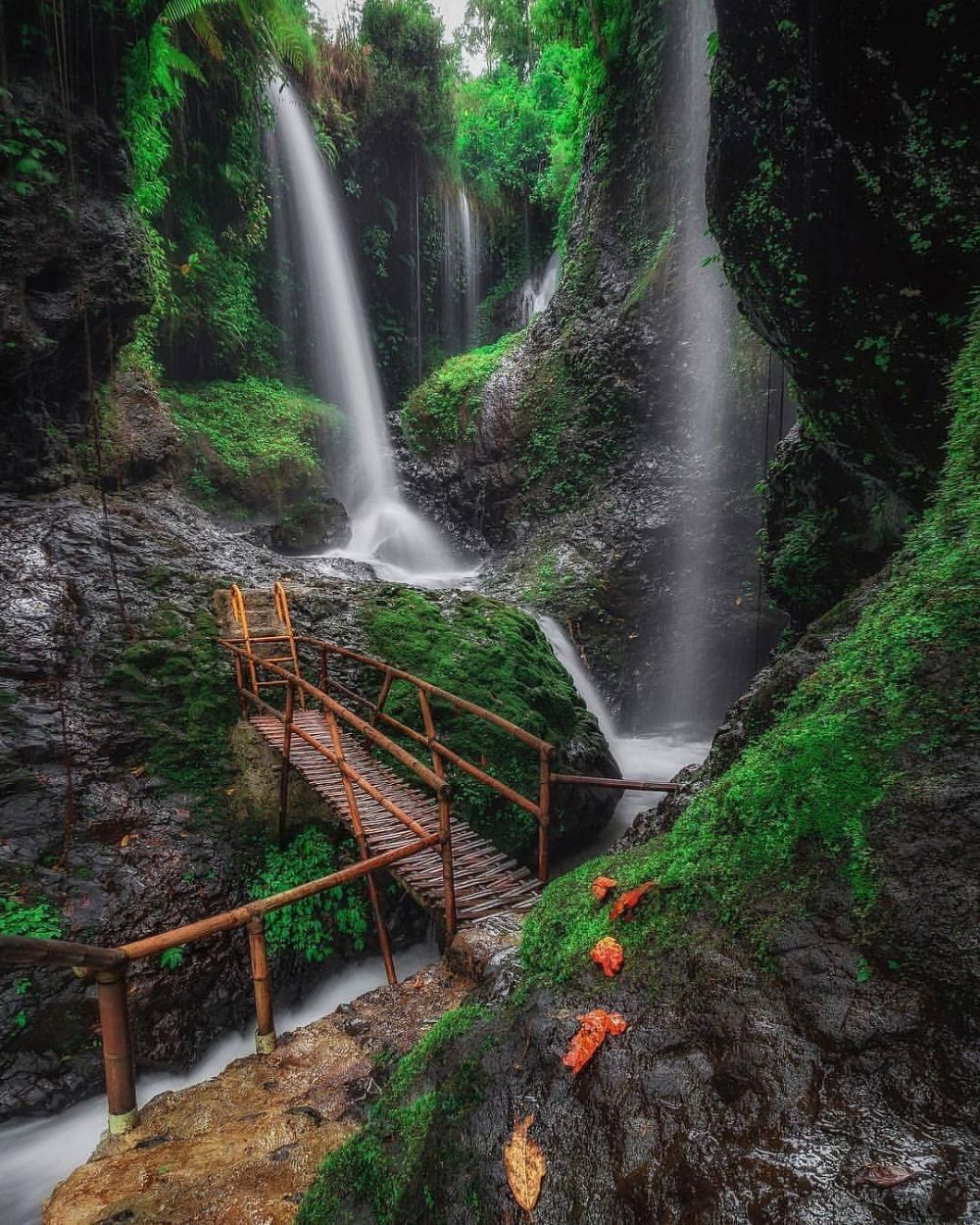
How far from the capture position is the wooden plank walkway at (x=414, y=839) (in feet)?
12.6

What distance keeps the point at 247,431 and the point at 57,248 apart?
5940 millimetres

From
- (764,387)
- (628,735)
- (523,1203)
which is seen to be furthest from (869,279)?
(764,387)

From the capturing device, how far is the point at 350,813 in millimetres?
3898

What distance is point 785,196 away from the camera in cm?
371

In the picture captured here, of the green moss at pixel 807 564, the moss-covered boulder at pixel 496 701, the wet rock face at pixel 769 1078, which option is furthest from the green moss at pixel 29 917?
the green moss at pixel 807 564

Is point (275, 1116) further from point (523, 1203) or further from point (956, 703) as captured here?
point (956, 703)

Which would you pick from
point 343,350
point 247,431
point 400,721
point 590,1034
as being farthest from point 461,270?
point 590,1034

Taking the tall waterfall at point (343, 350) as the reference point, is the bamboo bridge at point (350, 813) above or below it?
below

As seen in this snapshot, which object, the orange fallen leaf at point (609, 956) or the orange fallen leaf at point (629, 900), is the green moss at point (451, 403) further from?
the orange fallen leaf at point (609, 956)

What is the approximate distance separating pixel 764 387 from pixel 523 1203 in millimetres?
12281

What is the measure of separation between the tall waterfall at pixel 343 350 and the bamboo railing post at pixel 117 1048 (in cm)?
1116

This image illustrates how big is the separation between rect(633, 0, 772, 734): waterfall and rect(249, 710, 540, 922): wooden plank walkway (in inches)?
241

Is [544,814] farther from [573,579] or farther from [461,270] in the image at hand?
[461,270]

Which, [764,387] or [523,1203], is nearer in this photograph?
[523,1203]
